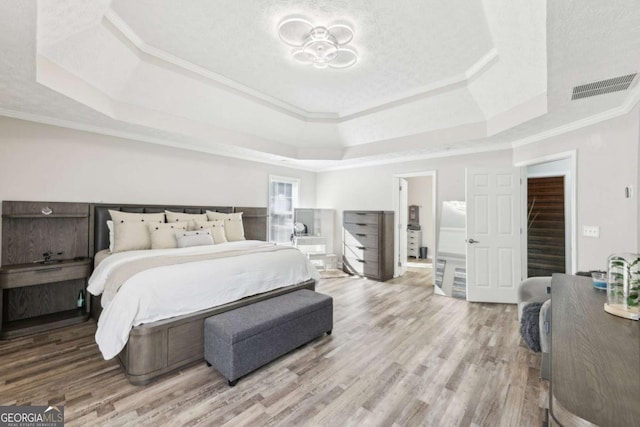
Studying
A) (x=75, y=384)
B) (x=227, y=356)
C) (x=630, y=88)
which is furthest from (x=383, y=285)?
(x=75, y=384)

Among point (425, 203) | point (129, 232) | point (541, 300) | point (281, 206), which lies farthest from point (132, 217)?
point (425, 203)

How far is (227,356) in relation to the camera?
210cm

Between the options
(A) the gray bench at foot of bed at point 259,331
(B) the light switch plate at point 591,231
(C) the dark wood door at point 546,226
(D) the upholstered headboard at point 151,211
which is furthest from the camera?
(C) the dark wood door at point 546,226

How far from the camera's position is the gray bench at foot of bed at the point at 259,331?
2111mm

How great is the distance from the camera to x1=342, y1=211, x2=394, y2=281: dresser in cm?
530

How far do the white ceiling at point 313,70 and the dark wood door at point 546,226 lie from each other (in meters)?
1.81

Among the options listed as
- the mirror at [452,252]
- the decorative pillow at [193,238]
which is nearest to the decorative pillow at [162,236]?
the decorative pillow at [193,238]

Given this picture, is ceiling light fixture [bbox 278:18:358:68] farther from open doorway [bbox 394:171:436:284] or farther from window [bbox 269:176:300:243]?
open doorway [bbox 394:171:436:284]

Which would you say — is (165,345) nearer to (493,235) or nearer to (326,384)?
(326,384)

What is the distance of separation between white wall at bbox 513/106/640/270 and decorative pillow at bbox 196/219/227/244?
4.60 metres

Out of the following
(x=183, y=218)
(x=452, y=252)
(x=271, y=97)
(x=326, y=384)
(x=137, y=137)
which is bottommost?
(x=326, y=384)

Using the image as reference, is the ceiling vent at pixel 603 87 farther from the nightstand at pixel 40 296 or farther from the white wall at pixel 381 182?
the nightstand at pixel 40 296

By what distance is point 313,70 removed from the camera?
3162 millimetres

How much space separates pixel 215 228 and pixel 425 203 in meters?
6.12
